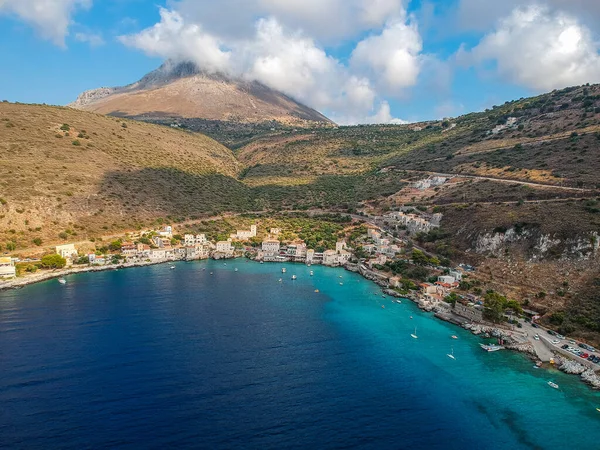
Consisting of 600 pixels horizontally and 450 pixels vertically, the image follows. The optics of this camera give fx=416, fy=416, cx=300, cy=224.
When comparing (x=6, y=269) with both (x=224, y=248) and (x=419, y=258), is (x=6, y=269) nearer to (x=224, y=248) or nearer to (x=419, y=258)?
(x=224, y=248)

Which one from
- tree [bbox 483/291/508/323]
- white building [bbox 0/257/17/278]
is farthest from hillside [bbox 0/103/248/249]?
tree [bbox 483/291/508/323]

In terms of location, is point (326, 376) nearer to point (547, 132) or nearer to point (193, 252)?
point (193, 252)

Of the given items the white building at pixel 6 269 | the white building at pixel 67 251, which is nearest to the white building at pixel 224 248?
the white building at pixel 67 251

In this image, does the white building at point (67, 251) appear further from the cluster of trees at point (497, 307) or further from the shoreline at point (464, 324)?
the cluster of trees at point (497, 307)

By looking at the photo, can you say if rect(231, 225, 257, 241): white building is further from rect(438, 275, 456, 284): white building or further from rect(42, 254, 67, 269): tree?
rect(438, 275, 456, 284): white building

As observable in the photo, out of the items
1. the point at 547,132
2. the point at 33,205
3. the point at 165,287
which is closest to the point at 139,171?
the point at 33,205

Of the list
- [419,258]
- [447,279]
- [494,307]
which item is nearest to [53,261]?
[419,258]
